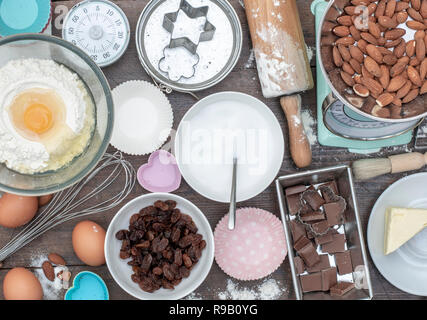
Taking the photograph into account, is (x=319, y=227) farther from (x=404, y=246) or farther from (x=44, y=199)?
(x=44, y=199)

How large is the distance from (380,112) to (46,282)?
85 centimetres

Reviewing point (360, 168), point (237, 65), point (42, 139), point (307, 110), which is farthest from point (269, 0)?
point (42, 139)

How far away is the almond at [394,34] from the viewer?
857 millimetres

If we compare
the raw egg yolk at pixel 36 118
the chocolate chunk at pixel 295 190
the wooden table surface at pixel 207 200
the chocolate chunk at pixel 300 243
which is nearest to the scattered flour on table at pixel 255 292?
the wooden table surface at pixel 207 200

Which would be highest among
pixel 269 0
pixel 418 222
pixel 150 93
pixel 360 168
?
pixel 269 0

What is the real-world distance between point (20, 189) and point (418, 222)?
875mm

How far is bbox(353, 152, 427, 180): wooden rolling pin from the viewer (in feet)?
3.30

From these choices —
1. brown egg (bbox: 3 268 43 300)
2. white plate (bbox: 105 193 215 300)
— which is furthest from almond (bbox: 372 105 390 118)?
brown egg (bbox: 3 268 43 300)

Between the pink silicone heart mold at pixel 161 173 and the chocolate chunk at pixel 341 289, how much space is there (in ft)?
1.41

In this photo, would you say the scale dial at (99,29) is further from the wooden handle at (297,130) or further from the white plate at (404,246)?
the white plate at (404,246)

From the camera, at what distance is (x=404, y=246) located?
1.05 meters

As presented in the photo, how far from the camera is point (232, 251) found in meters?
1.03

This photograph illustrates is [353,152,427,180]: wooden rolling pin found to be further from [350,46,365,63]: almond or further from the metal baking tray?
[350,46,365,63]: almond

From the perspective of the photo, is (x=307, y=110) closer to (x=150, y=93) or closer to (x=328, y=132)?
(x=328, y=132)
